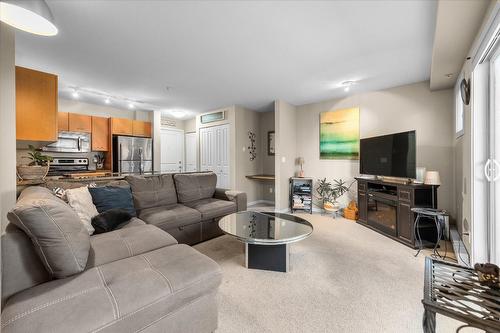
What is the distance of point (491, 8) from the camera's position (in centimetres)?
158

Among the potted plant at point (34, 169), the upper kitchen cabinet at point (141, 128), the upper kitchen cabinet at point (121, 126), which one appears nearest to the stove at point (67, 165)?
the upper kitchen cabinet at point (121, 126)

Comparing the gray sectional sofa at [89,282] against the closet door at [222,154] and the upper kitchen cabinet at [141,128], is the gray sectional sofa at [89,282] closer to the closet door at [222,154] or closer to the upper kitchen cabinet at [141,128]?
the closet door at [222,154]

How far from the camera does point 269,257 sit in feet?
7.27

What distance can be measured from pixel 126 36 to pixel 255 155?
4.02m

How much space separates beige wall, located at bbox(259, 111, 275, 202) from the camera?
19.2 ft

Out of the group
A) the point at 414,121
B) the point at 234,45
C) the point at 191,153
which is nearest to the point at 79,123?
the point at 191,153

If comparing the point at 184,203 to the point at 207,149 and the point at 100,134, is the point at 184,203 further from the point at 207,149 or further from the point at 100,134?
the point at 100,134

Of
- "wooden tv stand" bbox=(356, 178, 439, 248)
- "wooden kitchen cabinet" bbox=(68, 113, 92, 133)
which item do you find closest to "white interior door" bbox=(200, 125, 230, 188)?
"wooden kitchen cabinet" bbox=(68, 113, 92, 133)

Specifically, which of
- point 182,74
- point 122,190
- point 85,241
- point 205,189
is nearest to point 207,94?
point 182,74

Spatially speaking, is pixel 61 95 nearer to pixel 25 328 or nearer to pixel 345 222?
pixel 25 328

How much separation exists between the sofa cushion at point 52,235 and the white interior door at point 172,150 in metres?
5.25

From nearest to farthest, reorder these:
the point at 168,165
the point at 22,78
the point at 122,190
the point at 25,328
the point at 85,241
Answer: the point at 25,328, the point at 85,241, the point at 22,78, the point at 122,190, the point at 168,165

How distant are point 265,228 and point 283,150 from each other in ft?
8.89

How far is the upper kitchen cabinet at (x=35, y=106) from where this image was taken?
2.17 m
